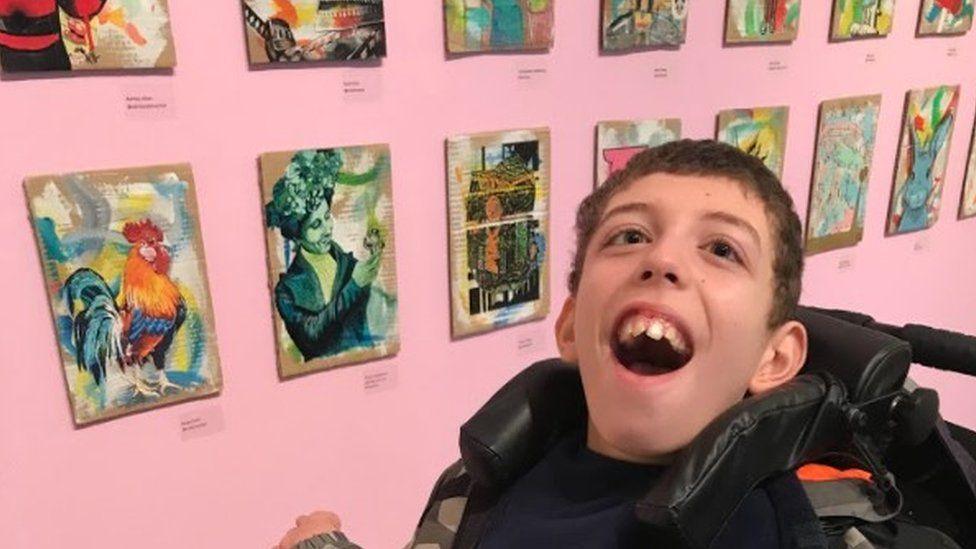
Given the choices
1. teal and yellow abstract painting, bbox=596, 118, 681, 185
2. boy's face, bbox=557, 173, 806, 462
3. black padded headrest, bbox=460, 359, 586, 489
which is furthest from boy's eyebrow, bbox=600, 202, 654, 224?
teal and yellow abstract painting, bbox=596, 118, 681, 185

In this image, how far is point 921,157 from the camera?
7.43 feet

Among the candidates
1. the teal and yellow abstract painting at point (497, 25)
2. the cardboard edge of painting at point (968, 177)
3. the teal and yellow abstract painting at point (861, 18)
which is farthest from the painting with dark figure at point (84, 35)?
the cardboard edge of painting at point (968, 177)

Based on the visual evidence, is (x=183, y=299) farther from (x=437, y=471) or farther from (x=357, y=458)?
(x=437, y=471)

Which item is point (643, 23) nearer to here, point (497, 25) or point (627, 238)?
point (497, 25)

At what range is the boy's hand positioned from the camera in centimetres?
105

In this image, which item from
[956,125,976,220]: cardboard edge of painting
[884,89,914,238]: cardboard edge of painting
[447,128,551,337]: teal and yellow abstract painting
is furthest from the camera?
[956,125,976,220]: cardboard edge of painting

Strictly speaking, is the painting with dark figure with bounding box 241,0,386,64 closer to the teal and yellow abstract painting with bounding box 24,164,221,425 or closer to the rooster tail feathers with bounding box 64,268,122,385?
the teal and yellow abstract painting with bounding box 24,164,221,425

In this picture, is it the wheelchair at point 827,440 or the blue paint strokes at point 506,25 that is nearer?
the wheelchair at point 827,440

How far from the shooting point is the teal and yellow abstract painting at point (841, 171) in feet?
6.68

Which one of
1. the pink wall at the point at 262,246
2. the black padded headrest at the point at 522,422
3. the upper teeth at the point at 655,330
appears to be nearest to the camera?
the upper teeth at the point at 655,330

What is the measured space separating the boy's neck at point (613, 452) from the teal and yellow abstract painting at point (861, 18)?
140 cm

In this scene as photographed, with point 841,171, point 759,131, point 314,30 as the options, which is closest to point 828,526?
point 314,30

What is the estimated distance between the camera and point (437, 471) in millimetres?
1761

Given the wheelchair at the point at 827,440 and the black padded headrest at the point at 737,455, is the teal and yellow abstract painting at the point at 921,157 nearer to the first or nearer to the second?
the wheelchair at the point at 827,440
